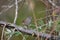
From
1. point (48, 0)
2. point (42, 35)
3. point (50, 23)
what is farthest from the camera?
point (48, 0)

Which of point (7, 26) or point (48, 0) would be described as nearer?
point (7, 26)

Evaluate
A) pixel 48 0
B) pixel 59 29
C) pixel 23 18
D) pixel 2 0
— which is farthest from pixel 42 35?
pixel 2 0

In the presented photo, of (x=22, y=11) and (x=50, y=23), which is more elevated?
(x=22, y=11)

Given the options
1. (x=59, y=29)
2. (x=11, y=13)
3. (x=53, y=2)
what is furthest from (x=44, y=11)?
(x=59, y=29)

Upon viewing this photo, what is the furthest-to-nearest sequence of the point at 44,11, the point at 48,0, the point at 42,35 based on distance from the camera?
the point at 44,11
the point at 48,0
the point at 42,35

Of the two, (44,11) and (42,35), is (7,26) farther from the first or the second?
(44,11)

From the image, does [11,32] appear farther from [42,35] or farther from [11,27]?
[42,35]

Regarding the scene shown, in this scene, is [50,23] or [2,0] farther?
[2,0]

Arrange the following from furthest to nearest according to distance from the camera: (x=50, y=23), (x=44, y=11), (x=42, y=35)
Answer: (x=44, y=11) → (x=50, y=23) → (x=42, y=35)

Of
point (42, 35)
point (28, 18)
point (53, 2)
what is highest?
point (53, 2)
